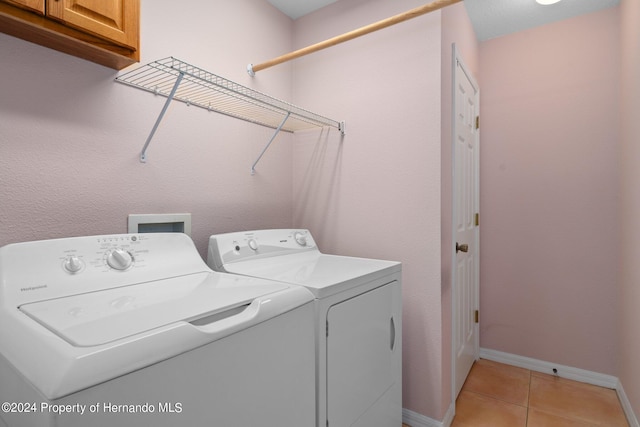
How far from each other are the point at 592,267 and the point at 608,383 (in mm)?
785

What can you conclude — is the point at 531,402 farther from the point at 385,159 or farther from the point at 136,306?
the point at 136,306

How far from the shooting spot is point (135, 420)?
61 cm

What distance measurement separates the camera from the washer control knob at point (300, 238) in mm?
1969

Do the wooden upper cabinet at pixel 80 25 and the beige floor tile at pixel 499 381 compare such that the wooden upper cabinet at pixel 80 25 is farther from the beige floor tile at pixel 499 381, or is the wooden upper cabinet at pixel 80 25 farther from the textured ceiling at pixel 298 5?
the beige floor tile at pixel 499 381

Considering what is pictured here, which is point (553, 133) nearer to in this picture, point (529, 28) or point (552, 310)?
point (529, 28)

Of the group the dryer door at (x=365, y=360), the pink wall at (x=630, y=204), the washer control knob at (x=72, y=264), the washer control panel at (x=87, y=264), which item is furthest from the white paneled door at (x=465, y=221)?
the washer control knob at (x=72, y=264)

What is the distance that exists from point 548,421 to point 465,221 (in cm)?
125

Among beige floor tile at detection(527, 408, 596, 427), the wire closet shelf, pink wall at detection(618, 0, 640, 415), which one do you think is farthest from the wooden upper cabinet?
beige floor tile at detection(527, 408, 596, 427)

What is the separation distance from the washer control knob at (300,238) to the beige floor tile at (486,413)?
135 centimetres

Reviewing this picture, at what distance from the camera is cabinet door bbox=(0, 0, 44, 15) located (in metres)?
0.93

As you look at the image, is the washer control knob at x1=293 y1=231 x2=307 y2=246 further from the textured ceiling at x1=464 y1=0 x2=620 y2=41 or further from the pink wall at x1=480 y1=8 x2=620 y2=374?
the textured ceiling at x1=464 y1=0 x2=620 y2=41

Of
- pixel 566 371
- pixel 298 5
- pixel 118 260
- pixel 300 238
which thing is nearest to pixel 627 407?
pixel 566 371

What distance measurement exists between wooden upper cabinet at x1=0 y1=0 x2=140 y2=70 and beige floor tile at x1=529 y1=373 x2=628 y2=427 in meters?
2.86

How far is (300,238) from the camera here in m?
1.99
